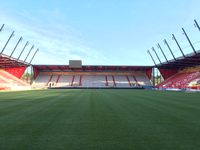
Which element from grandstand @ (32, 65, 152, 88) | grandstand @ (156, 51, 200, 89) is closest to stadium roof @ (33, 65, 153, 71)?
grandstand @ (32, 65, 152, 88)

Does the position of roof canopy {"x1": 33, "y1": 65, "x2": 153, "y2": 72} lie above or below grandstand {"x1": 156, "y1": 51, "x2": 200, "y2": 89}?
above

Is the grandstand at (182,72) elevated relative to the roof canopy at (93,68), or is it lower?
lower

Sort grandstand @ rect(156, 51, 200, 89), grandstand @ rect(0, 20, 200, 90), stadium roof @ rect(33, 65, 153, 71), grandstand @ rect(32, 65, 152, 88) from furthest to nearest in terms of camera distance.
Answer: stadium roof @ rect(33, 65, 153, 71), grandstand @ rect(32, 65, 152, 88), grandstand @ rect(0, 20, 200, 90), grandstand @ rect(156, 51, 200, 89)

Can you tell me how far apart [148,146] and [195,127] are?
2.57 meters

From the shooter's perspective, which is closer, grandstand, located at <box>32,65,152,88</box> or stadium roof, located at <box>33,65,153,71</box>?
grandstand, located at <box>32,65,152,88</box>

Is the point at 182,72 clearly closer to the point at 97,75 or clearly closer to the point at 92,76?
the point at 97,75

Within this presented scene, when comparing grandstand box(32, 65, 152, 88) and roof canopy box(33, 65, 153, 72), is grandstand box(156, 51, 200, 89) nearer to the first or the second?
grandstand box(32, 65, 152, 88)

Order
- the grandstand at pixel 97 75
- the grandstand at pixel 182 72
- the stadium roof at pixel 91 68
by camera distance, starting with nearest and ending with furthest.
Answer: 1. the grandstand at pixel 182 72
2. the grandstand at pixel 97 75
3. the stadium roof at pixel 91 68

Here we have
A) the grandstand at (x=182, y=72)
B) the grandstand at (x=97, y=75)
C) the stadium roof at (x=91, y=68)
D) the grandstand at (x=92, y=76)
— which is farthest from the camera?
the stadium roof at (x=91, y=68)

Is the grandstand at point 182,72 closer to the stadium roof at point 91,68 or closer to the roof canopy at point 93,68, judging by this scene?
the roof canopy at point 93,68

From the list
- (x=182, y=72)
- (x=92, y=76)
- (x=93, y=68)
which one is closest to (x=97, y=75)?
(x=92, y=76)

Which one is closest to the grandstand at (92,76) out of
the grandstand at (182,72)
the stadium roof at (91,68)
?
the stadium roof at (91,68)

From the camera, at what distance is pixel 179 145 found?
4.37 meters

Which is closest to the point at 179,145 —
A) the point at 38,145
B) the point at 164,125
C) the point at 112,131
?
the point at 112,131
